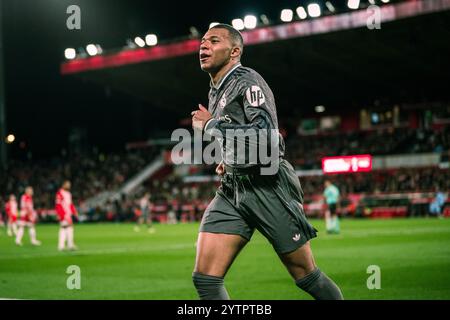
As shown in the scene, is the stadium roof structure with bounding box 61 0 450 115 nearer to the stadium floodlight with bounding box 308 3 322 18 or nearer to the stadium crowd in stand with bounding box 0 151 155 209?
the stadium floodlight with bounding box 308 3 322 18

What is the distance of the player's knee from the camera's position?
20.9 ft

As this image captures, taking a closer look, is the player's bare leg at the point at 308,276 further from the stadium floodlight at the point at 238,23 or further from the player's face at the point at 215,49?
the stadium floodlight at the point at 238,23

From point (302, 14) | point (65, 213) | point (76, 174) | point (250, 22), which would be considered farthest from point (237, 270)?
point (76, 174)

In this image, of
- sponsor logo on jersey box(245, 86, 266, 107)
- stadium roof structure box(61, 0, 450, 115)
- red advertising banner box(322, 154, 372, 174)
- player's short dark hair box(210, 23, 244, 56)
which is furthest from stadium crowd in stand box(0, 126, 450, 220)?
sponsor logo on jersey box(245, 86, 266, 107)

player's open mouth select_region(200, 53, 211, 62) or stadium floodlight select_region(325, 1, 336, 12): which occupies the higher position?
stadium floodlight select_region(325, 1, 336, 12)

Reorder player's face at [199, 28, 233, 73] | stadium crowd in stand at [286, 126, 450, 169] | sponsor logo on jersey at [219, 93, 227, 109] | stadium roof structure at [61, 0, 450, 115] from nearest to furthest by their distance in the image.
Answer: sponsor logo on jersey at [219, 93, 227, 109] → player's face at [199, 28, 233, 73] → stadium roof structure at [61, 0, 450, 115] → stadium crowd in stand at [286, 126, 450, 169]

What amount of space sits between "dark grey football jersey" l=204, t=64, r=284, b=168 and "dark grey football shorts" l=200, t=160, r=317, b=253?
20 cm

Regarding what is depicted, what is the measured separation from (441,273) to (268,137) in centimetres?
833

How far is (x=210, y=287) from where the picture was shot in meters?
6.38

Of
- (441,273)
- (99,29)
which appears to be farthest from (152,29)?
(441,273)

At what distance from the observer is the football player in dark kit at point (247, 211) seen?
6.38 metres

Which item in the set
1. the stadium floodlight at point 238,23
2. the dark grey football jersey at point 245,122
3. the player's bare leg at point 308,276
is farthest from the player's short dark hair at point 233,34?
the stadium floodlight at point 238,23

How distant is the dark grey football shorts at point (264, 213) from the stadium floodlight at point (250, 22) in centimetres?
4038
